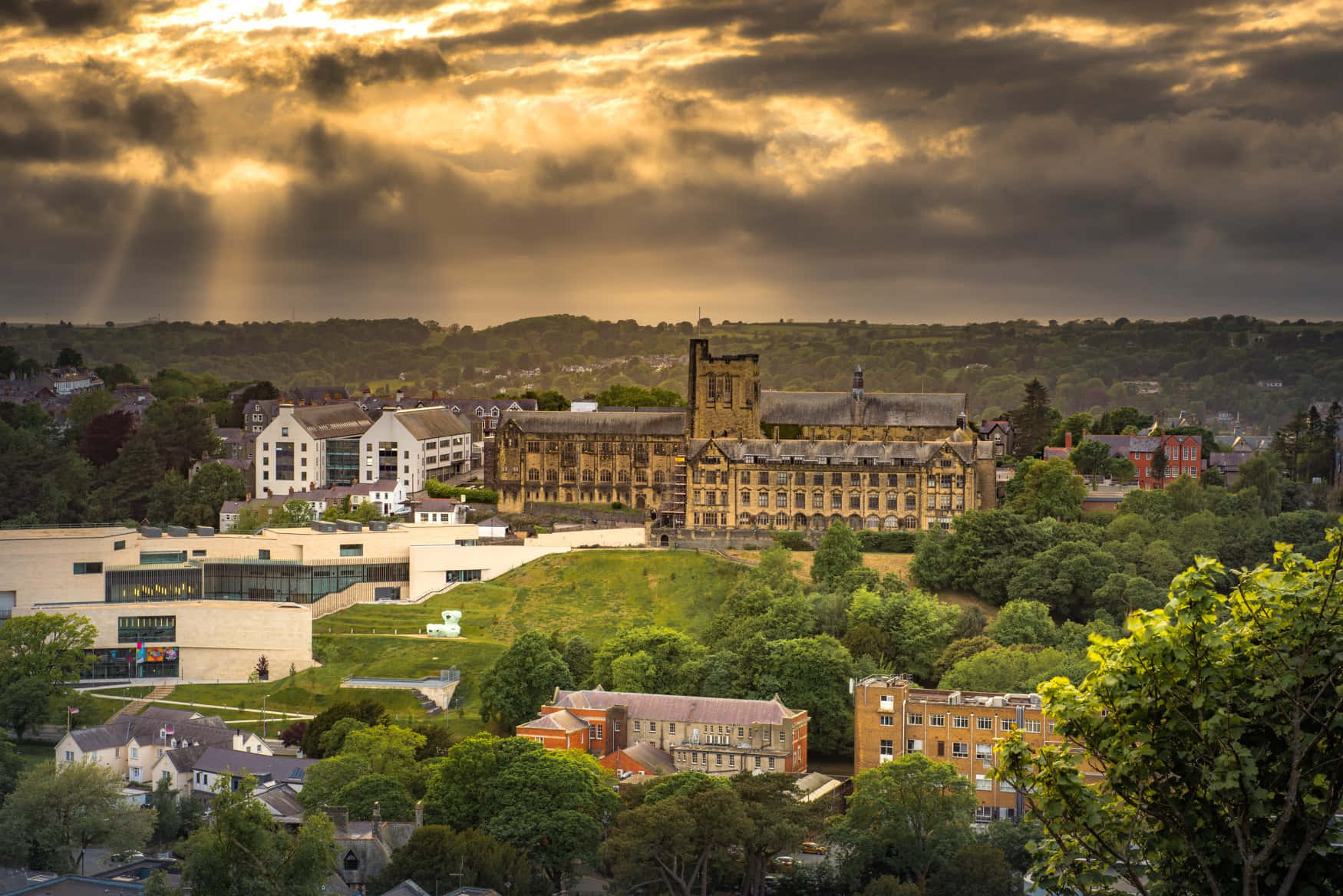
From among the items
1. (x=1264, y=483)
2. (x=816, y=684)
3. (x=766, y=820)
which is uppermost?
(x=1264, y=483)

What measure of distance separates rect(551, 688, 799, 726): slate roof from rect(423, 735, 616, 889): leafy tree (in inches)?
406

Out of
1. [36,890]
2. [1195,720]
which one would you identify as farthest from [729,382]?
[1195,720]

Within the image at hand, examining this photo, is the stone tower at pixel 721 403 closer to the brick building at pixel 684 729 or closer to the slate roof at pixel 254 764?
the brick building at pixel 684 729

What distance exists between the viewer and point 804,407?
111m

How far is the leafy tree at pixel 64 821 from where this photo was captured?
208 feet

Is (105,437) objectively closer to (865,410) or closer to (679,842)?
(865,410)

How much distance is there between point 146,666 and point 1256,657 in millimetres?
80882

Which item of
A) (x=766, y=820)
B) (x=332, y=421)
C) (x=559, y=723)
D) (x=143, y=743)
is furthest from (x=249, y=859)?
(x=332, y=421)

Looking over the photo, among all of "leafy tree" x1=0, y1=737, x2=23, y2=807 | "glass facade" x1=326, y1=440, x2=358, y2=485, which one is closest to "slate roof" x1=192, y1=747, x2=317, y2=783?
"leafy tree" x1=0, y1=737, x2=23, y2=807

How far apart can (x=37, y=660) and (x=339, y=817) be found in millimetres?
28235

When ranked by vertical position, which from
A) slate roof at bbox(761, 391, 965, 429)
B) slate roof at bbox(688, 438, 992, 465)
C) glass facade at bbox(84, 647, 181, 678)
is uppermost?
slate roof at bbox(761, 391, 965, 429)

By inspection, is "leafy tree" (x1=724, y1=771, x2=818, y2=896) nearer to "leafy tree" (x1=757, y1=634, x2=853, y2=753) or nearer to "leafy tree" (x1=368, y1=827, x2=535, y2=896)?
"leafy tree" (x1=368, y1=827, x2=535, y2=896)

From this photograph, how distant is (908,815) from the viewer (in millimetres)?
63562

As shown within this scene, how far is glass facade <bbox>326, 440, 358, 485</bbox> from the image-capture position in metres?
116
